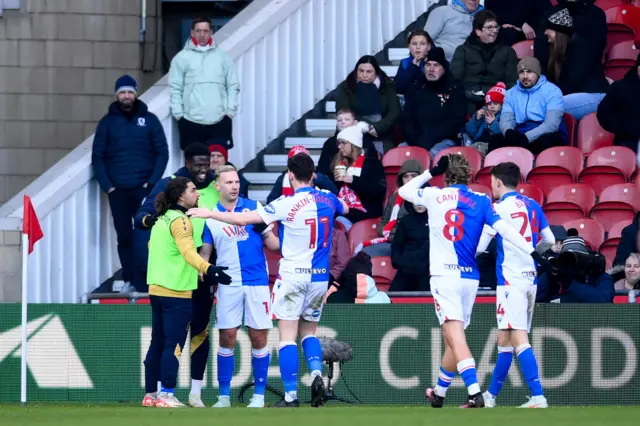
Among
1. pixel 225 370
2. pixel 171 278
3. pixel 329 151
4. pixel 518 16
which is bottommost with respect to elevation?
pixel 225 370

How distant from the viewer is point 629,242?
14672 mm

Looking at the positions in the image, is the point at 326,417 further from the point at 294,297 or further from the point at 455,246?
the point at 455,246

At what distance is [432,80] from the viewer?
16.8 m

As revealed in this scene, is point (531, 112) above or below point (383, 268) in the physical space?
above

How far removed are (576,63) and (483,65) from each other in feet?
3.19

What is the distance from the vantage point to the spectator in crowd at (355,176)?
53.3 ft

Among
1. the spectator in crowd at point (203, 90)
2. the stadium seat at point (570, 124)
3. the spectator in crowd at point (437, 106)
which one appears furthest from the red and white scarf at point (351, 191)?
the stadium seat at point (570, 124)

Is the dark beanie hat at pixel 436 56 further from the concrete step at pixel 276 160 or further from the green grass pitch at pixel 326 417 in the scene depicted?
the green grass pitch at pixel 326 417

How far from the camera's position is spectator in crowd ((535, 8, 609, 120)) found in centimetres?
1683

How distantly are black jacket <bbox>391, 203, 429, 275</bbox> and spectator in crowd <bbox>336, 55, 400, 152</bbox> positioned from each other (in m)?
1.83

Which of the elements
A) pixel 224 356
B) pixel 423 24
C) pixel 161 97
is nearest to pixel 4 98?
pixel 161 97

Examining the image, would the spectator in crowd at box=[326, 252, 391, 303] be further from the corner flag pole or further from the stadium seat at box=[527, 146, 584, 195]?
the corner flag pole

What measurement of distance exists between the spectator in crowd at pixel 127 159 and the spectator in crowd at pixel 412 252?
2.68 m

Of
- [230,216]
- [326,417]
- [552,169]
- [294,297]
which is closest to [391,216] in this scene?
[552,169]
